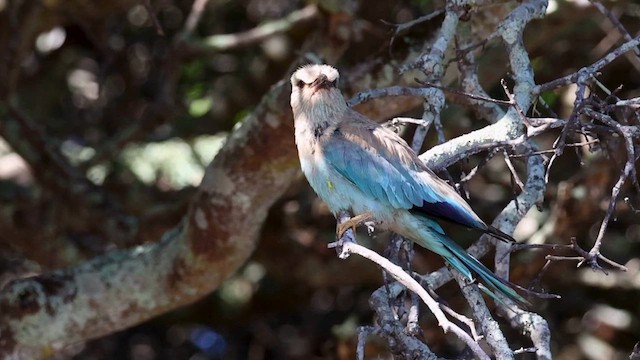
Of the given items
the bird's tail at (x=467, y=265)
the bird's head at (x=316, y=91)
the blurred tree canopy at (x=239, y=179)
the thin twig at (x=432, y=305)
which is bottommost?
the blurred tree canopy at (x=239, y=179)

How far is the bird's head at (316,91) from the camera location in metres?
4.18

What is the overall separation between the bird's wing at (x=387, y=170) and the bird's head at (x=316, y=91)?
0.09 meters

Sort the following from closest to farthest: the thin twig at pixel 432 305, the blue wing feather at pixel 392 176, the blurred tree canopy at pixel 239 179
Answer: the thin twig at pixel 432 305, the blue wing feather at pixel 392 176, the blurred tree canopy at pixel 239 179

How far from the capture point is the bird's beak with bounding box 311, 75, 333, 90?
4.18 meters

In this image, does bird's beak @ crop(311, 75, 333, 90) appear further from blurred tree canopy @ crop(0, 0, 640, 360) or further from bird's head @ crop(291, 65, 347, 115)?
blurred tree canopy @ crop(0, 0, 640, 360)

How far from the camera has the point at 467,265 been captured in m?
3.62

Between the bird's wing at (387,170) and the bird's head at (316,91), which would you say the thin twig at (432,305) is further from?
the bird's head at (316,91)

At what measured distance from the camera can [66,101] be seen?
7773 millimetres

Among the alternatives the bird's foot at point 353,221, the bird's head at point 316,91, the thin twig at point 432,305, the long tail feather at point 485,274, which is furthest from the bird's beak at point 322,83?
the thin twig at point 432,305

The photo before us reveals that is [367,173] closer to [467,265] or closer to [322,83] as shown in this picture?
[322,83]

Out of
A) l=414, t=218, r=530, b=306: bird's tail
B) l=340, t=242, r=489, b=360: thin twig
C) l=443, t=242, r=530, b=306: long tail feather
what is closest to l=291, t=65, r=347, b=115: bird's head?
l=414, t=218, r=530, b=306: bird's tail

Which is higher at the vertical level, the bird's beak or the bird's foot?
the bird's beak

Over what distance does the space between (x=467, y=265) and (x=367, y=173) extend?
60 cm

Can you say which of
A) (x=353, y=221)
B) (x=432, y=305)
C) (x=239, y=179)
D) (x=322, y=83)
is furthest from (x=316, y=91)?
(x=432, y=305)
